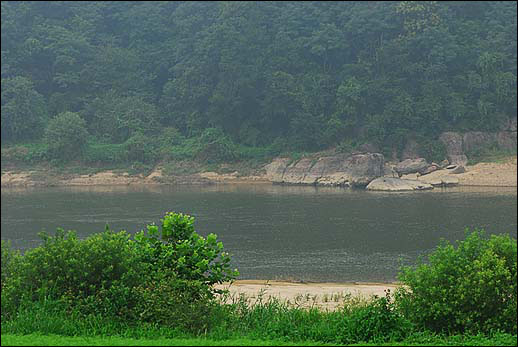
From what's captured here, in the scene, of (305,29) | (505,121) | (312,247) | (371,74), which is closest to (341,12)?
(305,29)

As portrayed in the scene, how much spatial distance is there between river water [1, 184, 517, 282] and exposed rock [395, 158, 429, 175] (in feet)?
11.2

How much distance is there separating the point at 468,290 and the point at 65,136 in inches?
1496

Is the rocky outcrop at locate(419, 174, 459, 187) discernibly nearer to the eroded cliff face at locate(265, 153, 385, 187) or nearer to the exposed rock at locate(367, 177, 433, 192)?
the exposed rock at locate(367, 177, 433, 192)

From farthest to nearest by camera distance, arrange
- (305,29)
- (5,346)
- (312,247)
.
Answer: (305,29), (312,247), (5,346)

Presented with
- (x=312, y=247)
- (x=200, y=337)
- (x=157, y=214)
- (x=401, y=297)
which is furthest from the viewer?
(x=157, y=214)

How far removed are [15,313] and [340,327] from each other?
349 centimetres

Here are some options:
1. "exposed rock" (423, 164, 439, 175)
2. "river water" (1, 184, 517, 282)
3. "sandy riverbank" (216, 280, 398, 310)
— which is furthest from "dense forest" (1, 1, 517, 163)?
"sandy riverbank" (216, 280, 398, 310)

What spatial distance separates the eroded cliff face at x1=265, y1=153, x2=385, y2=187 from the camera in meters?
39.7

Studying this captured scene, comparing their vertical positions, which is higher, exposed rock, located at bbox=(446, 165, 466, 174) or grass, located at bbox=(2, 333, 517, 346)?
exposed rock, located at bbox=(446, 165, 466, 174)

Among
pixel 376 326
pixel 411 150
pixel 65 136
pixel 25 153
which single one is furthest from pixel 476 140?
pixel 376 326

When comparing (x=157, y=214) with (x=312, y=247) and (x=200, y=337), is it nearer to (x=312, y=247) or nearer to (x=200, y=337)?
(x=312, y=247)

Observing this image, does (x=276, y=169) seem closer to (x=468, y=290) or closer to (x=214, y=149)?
(x=214, y=149)

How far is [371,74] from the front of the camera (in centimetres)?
4572

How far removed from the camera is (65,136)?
4294 cm
